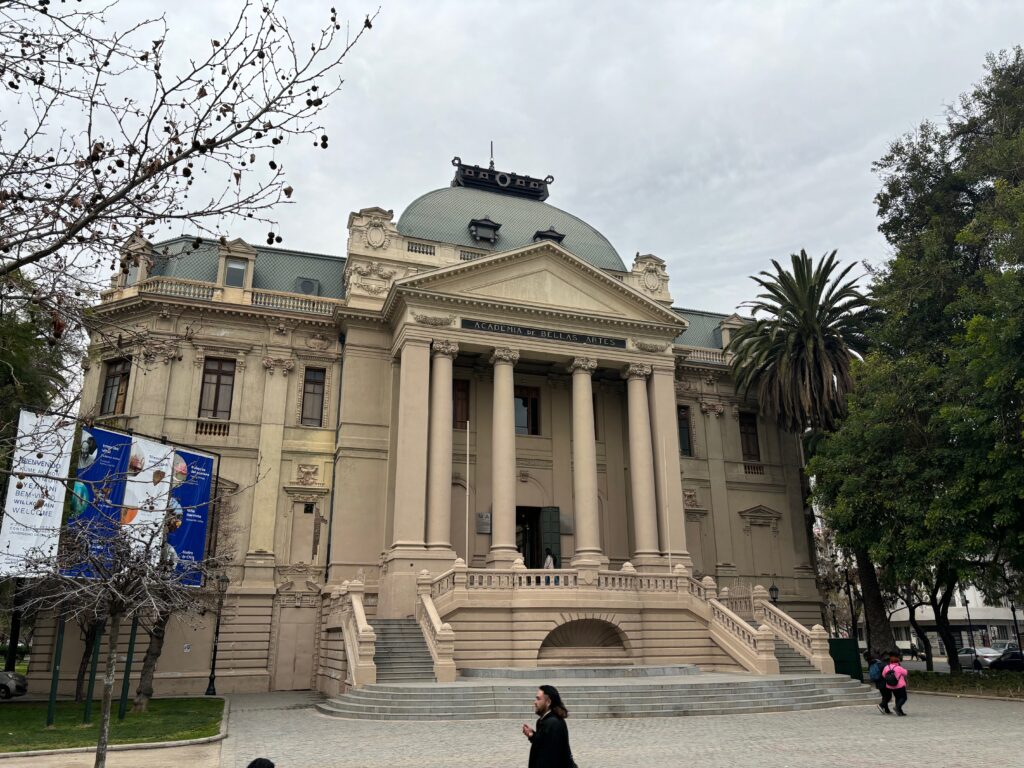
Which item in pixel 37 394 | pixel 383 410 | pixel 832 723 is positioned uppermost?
pixel 383 410

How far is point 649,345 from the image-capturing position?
109 ft

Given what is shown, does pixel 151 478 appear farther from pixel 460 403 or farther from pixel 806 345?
pixel 806 345

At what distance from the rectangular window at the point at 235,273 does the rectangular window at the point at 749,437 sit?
2464 cm

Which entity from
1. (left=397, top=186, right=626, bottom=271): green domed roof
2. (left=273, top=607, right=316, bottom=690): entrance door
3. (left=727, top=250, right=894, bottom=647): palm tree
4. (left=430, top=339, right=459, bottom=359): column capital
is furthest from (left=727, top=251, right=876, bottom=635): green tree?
(left=273, top=607, right=316, bottom=690): entrance door

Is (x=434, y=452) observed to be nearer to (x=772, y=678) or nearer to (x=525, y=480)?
(x=525, y=480)

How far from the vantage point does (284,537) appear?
97.4ft

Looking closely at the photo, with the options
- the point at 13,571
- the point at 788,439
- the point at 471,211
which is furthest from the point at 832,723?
the point at 471,211

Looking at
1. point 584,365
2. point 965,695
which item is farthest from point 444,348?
point 965,695

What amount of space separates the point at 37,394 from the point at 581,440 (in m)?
18.5

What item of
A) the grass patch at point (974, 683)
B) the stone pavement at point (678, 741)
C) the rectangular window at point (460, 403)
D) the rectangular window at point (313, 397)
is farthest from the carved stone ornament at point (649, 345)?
the stone pavement at point (678, 741)

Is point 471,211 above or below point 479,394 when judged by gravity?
above

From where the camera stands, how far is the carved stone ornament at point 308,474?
30594 mm

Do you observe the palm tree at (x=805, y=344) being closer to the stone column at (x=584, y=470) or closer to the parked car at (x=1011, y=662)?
the stone column at (x=584, y=470)

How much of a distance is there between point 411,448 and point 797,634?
1460 centimetres
